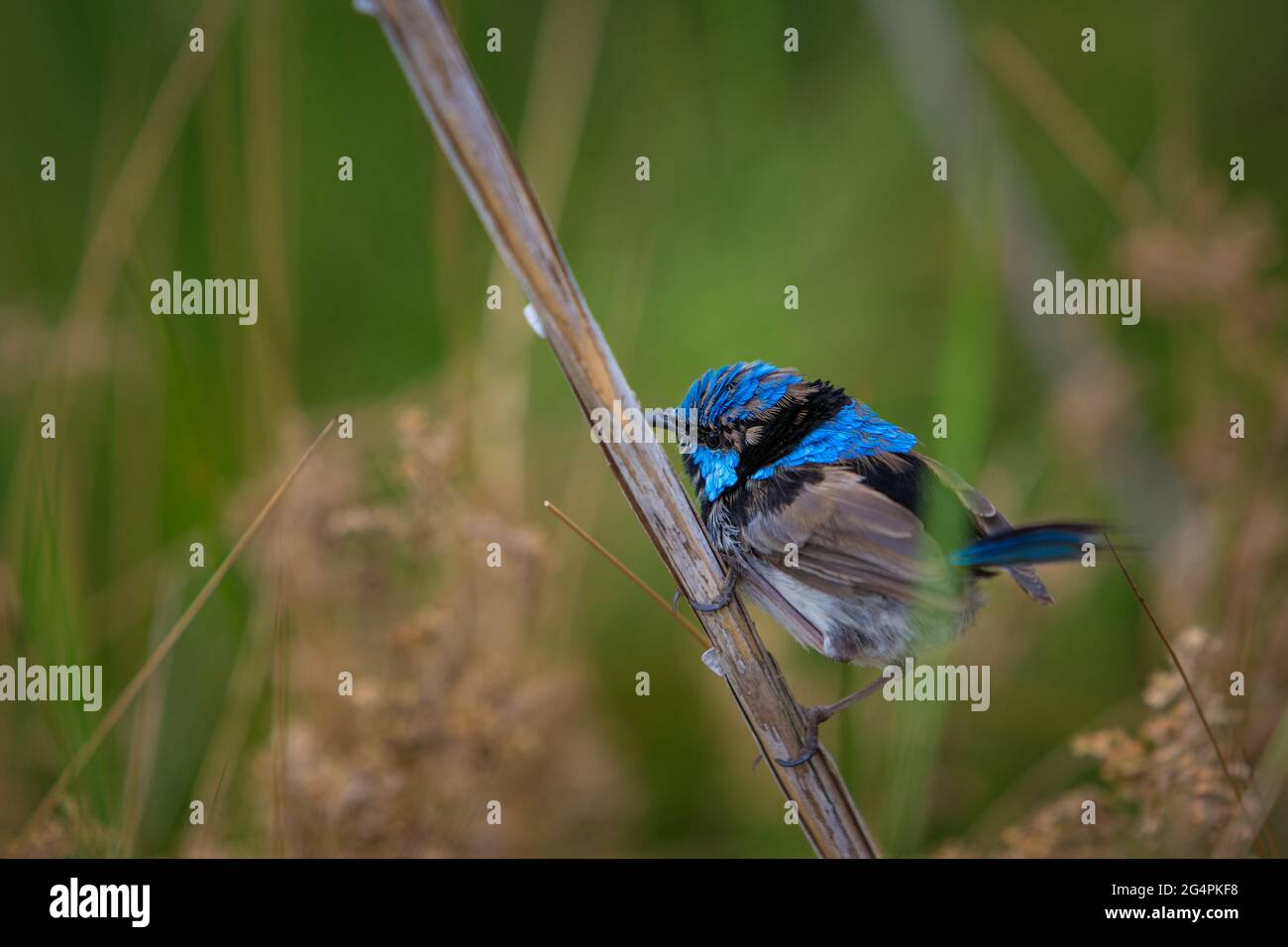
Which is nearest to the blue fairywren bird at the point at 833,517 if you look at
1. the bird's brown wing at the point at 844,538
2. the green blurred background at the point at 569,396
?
→ the bird's brown wing at the point at 844,538

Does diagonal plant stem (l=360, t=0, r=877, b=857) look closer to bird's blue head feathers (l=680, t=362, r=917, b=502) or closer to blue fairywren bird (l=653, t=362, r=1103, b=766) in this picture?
blue fairywren bird (l=653, t=362, r=1103, b=766)

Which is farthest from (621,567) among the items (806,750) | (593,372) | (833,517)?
(833,517)

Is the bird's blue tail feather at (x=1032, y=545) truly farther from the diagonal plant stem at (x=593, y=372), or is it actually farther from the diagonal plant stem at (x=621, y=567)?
the diagonal plant stem at (x=621, y=567)

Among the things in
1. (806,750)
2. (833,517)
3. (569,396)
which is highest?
(569,396)

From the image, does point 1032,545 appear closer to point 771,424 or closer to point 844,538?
point 844,538

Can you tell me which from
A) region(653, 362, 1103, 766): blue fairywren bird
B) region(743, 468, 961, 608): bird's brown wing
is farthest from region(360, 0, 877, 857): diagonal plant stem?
region(743, 468, 961, 608): bird's brown wing

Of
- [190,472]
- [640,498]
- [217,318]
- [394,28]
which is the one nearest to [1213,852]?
[640,498]

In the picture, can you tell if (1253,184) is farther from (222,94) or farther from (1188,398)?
(222,94)
